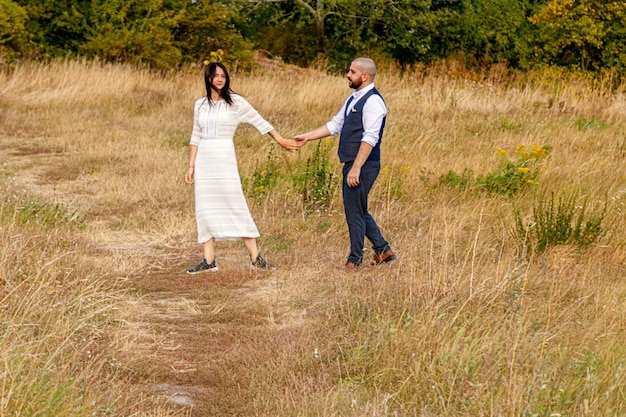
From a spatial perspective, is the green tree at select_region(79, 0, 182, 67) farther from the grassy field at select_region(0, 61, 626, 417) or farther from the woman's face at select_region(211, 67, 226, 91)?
the woman's face at select_region(211, 67, 226, 91)

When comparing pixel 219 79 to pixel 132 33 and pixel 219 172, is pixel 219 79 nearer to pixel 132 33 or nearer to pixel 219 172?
pixel 219 172

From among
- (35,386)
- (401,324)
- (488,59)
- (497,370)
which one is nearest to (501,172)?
(401,324)

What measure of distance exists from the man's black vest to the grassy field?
2.69ft

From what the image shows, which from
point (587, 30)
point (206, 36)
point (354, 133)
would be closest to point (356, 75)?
point (354, 133)

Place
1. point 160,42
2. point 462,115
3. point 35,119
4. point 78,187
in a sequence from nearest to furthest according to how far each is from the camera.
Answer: point 78,187 → point 462,115 → point 35,119 → point 160,42

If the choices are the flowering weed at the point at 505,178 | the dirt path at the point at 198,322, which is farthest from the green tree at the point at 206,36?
the dirt path at the point at 198,322

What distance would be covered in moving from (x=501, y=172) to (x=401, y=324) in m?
4.52

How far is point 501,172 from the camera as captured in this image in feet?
30.9

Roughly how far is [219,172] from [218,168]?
34 millimetres

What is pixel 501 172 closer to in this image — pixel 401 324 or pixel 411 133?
pixel 411 133

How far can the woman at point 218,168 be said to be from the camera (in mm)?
7094

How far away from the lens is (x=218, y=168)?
714 centimetres

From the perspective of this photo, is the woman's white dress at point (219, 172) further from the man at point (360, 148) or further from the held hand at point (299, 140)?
the man at point (360, 148)

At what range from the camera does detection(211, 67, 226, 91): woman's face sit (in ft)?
23.0
